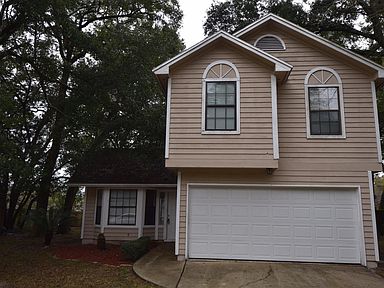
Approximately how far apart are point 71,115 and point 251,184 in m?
8.90

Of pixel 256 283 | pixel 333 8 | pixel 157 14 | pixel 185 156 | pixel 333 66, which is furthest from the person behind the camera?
pixel 157 14

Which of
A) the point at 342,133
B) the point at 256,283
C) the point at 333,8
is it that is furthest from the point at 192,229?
the point at 333,8

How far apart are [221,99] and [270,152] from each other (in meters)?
2.12

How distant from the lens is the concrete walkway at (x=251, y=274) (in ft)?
23.5

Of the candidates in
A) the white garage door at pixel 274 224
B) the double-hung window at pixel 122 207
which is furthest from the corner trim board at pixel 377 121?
the double-hung window at pixel 122 207

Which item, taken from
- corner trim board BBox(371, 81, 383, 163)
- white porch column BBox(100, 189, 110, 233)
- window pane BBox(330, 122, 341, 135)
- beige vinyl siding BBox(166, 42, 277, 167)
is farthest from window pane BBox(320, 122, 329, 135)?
white porch column BBox(100, 189, 110, 233)

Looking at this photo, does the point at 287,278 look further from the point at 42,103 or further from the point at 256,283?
the point at 42,103

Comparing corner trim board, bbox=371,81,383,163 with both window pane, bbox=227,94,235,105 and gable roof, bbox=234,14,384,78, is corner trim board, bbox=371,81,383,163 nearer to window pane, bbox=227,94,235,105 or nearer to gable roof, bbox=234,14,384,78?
gable roof, bbox=234,14,384,78

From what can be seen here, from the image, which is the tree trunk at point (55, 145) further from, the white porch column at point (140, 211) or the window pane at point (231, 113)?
the window pane at point (231, 113)

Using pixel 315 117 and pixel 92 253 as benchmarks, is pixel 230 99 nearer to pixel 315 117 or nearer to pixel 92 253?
pixel 315 117

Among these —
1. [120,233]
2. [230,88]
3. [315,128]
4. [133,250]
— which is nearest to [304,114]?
[315,128]

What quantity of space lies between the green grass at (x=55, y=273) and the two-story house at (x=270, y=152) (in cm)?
201

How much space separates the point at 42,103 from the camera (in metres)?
18.7

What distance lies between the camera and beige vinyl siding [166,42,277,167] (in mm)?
9094
